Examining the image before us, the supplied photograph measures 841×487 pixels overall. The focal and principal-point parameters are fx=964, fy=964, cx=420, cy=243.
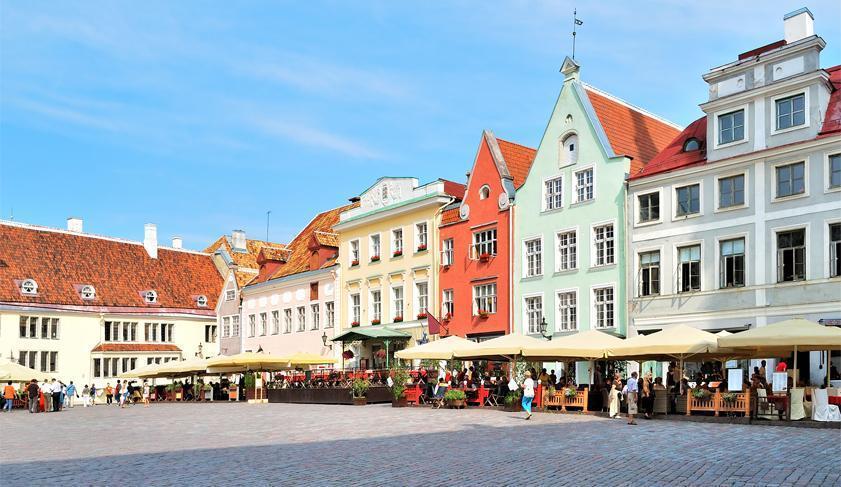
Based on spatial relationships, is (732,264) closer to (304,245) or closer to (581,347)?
(581,347)

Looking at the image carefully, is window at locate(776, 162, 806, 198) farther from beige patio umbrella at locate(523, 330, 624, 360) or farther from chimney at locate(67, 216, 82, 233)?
chimney at locate(67, 216, 82, 233)

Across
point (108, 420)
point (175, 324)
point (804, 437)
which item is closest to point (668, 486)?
point (804, 437)

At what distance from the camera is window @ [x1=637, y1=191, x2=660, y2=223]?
37.7 m

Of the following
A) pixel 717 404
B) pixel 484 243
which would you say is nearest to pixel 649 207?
pixel 484 243

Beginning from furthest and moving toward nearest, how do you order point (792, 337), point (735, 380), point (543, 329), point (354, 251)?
point (354, 251) → point (543, 329) → point (735, 380) → point (792, 337)

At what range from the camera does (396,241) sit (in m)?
50.8

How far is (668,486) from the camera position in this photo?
510 inches

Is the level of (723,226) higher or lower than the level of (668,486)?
higher

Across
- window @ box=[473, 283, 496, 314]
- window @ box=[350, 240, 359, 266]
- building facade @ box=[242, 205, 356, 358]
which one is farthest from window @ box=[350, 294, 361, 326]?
window @ box=[473, 283, 496, 314]

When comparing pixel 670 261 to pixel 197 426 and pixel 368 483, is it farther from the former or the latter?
pixel 368 483

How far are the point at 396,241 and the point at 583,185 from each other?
1318 cm

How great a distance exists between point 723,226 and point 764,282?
9.08ft

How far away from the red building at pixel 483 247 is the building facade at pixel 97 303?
82.4 feet

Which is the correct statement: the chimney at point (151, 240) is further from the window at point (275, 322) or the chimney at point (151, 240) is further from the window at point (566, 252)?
the window at point (566, 252)
